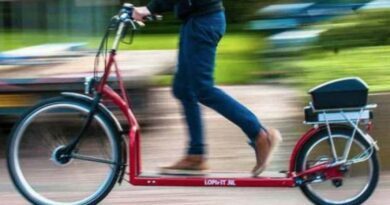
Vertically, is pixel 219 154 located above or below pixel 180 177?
below

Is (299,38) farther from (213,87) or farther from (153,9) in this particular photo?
(153,9)

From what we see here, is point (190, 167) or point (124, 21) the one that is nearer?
point (124, 21)

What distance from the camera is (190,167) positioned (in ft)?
18.0

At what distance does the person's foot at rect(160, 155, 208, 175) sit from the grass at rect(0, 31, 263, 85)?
2.39m

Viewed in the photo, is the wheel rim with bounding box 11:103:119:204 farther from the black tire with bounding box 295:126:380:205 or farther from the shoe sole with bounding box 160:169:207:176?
the black tire with bounding box 295:126:380:205

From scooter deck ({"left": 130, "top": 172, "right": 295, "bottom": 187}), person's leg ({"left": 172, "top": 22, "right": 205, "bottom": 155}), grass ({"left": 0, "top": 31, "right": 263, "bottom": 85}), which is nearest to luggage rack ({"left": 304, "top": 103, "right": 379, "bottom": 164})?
scooter deck ({"left": 130, "top": 172, "right": 295, "bottom": 187})

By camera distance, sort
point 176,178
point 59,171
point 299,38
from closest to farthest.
Answer: point 176,178 < point 59,171 < point 299,38

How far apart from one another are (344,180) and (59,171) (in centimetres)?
180

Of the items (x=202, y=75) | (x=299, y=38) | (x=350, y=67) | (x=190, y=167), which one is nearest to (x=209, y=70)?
(x=202, y=75)

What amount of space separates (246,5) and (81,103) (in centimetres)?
1062

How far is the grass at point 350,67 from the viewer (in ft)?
22.0

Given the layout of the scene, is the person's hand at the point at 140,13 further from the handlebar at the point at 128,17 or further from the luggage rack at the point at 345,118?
the luggage rack at the point at 345,118

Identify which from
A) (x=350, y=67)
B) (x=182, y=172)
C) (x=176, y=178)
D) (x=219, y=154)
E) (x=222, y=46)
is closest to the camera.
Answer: (x=176, y=178)

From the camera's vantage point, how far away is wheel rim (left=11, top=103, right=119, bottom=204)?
532cm
